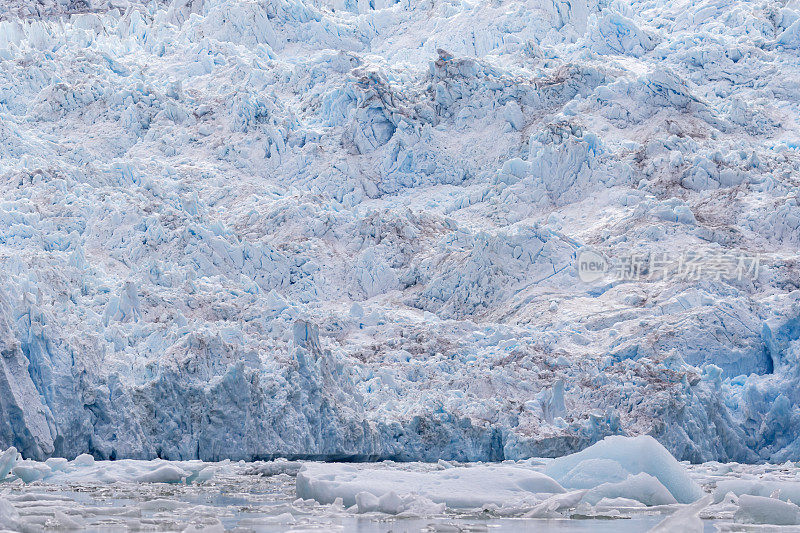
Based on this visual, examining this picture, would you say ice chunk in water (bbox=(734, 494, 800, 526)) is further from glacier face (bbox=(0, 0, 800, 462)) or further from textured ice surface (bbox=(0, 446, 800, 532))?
glacier face (bbox=(0, 0, 800, 462))

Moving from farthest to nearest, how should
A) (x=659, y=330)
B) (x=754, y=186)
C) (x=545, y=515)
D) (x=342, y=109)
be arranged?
(x=342, y=109)
(x=754, y=186)
(x=659, y=330)
(x=545, y=515)

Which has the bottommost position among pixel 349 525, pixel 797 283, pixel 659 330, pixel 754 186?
pixel 349 525

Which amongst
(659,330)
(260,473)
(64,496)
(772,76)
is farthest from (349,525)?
(772,76)

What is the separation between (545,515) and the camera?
757cm

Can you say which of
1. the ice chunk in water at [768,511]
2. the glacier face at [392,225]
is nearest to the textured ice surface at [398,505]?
the ice chunk in water at [768,511]

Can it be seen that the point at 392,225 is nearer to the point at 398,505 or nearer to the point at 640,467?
the point at 640,467

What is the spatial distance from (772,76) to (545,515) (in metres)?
27.0

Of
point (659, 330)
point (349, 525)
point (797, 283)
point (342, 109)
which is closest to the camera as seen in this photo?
point (349, 525)

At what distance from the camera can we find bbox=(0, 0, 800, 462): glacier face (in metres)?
15.9

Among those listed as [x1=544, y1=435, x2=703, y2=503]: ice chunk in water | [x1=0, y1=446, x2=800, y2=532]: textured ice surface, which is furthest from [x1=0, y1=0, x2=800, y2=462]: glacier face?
[x1=544, y1=435, x2=703, y2=503]: ice chunk in water

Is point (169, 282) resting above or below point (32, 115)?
below

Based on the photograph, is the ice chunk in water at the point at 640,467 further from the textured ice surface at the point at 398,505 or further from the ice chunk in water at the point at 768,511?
the ice chunk in water at the point at 768,511

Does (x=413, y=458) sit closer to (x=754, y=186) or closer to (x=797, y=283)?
(x=797, y=283)

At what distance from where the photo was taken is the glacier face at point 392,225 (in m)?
15.9
